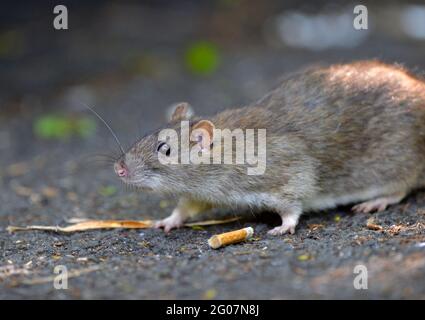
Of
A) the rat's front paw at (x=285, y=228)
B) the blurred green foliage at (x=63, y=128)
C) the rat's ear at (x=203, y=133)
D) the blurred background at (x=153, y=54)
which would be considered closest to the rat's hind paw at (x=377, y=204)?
the rat's front paw at (x=285, y=228)

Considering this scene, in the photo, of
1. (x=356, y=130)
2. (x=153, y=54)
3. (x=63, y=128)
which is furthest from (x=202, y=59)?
(x=356, y=130)

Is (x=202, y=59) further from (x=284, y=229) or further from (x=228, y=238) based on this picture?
(x=228, y=238)

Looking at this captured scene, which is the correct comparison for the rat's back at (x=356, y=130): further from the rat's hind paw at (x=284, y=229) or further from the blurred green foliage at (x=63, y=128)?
the blurred green foliage at (x=63, y=128)

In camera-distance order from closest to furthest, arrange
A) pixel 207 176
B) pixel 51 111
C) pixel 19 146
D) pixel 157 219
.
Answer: pixel 207 176, pixel 157 219, pixel 19 146, pixel 51 111

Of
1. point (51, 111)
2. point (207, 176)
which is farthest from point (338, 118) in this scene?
point (51, 111)

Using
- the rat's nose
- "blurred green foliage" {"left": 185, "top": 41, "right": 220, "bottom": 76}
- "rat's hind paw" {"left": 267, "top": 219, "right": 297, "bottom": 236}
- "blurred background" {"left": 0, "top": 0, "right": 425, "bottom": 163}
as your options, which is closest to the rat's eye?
the rat's nose

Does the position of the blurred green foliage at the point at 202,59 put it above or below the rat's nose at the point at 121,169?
above
